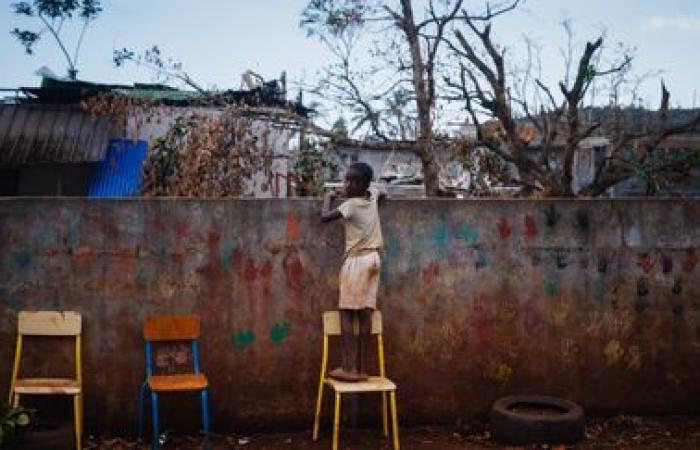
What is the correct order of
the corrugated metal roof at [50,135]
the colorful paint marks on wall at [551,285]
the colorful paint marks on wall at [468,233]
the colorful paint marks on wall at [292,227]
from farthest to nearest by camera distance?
the corrugated metal roof at [50,135], the colorful paint marks on wall at [551,285], the colorful paint marks on wall at [468,233], the colorful paint marks on wall at [292,227]

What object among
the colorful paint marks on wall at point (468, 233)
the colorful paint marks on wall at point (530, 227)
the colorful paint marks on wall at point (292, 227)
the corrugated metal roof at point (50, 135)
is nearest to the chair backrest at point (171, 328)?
the colorful paint marks on wall at point (292, 227)

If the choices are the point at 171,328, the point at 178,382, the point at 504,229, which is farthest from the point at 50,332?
the point at 504,229

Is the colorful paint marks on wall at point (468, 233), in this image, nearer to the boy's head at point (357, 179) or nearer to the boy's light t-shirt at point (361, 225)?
the boy's light t-shirt at point (361, 225)

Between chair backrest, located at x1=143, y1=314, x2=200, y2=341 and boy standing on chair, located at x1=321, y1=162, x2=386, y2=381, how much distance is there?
3.75ft

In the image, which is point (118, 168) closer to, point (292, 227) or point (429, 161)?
point (429, 161)

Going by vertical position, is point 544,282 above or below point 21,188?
below

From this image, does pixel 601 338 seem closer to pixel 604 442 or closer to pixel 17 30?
pixel 604 442

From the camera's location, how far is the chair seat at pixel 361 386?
461 cm

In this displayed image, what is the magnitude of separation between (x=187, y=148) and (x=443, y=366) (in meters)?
5.58

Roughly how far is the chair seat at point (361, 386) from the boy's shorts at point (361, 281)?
565mm

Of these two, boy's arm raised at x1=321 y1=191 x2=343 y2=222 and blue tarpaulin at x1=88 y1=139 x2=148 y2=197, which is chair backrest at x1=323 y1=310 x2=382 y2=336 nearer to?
boy's arm raised at x1=321 y1=191 x2=343 y2=222

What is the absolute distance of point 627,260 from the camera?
→ 227 inches

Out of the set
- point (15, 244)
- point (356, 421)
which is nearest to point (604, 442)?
point (356, 421)

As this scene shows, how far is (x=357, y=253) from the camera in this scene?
5.04 meters
